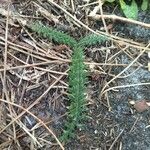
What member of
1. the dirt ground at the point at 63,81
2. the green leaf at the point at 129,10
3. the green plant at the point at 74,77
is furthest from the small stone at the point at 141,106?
the green leaf at the point at 129,10

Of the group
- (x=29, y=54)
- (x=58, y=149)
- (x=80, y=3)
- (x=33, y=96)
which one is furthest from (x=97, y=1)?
(x=58, y=149)

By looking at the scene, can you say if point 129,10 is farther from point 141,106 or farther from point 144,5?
point 141,106

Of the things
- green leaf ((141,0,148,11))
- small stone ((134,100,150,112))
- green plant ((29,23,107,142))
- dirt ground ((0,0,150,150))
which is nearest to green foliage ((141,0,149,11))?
green leaf ((141,0,148,11))

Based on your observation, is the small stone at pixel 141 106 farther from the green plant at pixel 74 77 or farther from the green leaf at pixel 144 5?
the green leaf at pixel 144 5

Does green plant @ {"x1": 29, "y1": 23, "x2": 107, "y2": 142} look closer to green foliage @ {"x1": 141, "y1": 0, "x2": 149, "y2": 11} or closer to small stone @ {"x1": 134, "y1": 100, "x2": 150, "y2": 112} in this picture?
small stone @ {"x1": 134, "y1": 100, "x2": 150, "y2": 112}

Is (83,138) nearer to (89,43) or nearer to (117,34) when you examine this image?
(89,43)

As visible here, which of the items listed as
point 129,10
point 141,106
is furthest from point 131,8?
point 141,106
